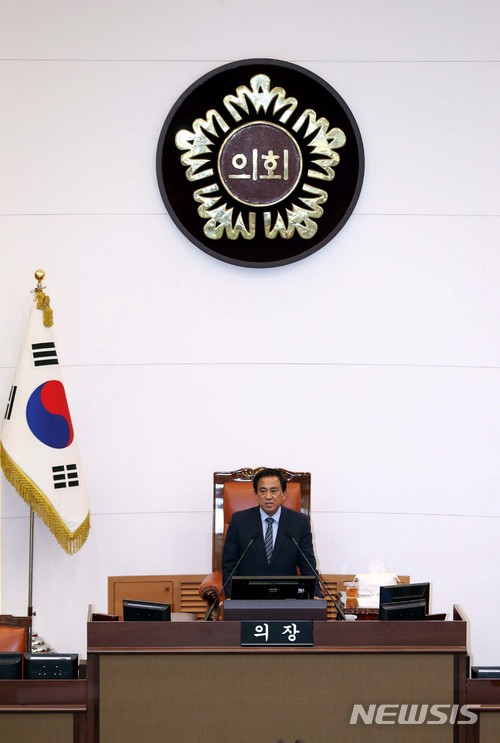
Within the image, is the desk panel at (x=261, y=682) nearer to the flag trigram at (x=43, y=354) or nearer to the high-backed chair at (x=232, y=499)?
the high-backed chair at (x=232, y=499)

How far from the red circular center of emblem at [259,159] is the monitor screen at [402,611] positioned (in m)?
2.62

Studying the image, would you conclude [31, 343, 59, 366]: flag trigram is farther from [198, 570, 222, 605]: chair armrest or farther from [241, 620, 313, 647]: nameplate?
[241, 620, 313, 647]: nameplate

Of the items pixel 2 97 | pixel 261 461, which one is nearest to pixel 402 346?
pixel 261 461

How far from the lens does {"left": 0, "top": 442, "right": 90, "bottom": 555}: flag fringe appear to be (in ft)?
16.4

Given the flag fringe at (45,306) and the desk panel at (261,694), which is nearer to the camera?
the desk panel at (261,694)

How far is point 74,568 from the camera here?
17.7ft

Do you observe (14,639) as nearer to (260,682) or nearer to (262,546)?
(260,682)

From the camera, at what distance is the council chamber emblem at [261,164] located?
5391 millimetres

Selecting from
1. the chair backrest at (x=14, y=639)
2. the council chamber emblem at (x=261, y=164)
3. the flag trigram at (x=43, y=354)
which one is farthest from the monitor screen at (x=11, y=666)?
the council chamber emblem at (x=261, y=164)

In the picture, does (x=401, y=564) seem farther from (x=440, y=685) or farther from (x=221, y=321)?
(x=440, y=685)

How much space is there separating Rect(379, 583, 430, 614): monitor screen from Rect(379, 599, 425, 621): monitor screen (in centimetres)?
6

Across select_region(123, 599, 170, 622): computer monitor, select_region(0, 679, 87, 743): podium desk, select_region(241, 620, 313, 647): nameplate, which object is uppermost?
select_region(123, 599, 170, 622): computer monitor

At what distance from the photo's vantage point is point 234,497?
16.4ft

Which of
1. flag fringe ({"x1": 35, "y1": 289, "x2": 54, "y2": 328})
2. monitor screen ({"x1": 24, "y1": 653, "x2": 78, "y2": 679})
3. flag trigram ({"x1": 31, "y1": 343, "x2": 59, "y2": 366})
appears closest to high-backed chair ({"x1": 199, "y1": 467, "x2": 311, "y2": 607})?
flag trigram ({"x1": 31, "y1": 343, "x2": 59, "y2": 366})
